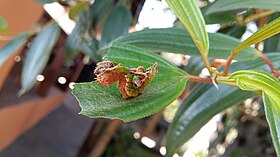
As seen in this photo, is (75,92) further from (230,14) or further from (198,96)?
(230,14)

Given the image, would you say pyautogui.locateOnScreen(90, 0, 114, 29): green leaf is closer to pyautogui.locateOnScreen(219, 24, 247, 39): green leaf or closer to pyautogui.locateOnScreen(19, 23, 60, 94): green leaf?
pyautogui.locateOnScreen(19, 23, 60, 94): green leaf

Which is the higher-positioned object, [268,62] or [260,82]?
[260,82]

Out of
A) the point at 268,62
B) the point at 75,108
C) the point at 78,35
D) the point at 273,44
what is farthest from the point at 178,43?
the point at 75,108

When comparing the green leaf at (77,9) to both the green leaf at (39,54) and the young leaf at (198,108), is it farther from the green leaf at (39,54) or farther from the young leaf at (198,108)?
the young leaf at (198,108)

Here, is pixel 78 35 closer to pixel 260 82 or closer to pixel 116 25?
pixel 116 25

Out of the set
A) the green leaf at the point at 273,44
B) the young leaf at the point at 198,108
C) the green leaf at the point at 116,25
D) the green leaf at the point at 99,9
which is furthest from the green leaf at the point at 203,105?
the green leaf at the point at 99,9

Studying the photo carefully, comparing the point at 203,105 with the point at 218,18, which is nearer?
the point at 203,105

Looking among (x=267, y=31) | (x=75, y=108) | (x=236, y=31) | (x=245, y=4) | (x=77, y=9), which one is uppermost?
(x=267, y=31)
